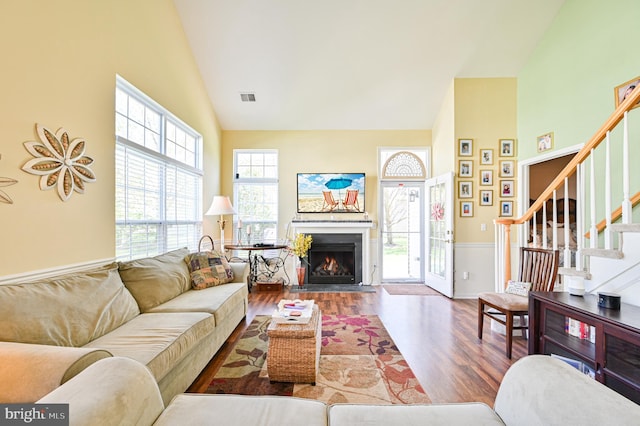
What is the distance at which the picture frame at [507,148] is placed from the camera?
421cm

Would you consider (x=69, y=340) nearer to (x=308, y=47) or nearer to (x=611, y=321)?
(x=611, y=321)

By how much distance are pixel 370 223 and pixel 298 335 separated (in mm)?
3201

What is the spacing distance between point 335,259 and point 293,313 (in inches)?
116

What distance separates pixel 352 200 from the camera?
4.98 m

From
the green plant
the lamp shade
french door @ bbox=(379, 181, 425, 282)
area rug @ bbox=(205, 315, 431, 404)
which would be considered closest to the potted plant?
Result: the green plant

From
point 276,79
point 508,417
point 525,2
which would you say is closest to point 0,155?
point 508,417

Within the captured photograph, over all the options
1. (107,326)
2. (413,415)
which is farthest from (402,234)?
(107,326)

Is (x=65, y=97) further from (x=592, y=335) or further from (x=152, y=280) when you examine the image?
(x=592, y=335)

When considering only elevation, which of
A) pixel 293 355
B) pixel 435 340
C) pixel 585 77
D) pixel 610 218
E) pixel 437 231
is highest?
pixel 585 77

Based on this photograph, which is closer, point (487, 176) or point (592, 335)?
point (592, 335)

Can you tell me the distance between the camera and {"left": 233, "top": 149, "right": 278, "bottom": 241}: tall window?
5.12 m

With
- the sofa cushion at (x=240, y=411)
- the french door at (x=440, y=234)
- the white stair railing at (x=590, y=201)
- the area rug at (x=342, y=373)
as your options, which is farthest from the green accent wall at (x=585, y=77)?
the sofa cushion at (x=240, y=411)

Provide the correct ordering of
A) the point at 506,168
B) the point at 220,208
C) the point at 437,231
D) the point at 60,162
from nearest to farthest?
1. the point at 60,162
2. the point at 220,208
3. the point at 506,168
4. the point at 437,231

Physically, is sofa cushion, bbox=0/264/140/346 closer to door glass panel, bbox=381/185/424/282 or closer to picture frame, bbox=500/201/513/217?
door glass panel, bbox=381/185/424/282
